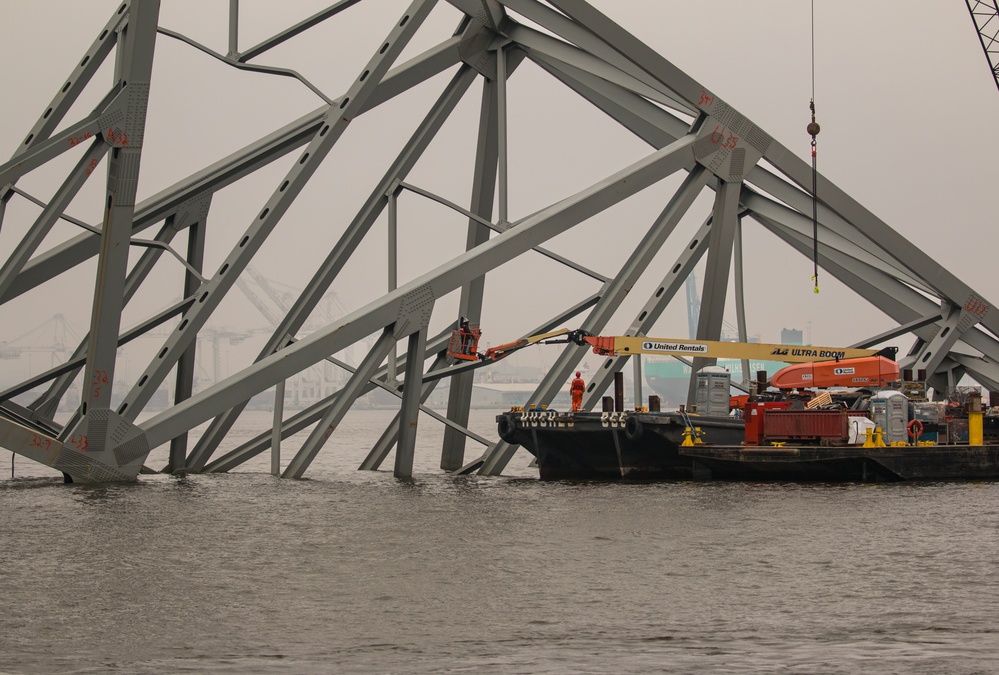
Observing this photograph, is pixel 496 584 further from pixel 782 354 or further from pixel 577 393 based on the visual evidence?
pixel 782 354

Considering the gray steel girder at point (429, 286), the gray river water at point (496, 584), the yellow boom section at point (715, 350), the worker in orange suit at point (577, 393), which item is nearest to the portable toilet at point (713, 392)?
the yellow boom section at point (715, 350)

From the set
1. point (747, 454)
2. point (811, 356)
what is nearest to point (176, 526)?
point (747, 454)

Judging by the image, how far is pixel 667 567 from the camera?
62.5ft

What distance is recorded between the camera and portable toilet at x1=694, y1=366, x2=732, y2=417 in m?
40.2

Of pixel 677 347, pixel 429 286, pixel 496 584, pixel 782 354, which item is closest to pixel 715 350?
pixel 677 347

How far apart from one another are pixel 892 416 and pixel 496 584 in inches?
864

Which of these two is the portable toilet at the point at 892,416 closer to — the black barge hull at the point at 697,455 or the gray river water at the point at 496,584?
the black barge hull at the point at 697,455

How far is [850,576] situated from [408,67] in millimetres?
23114

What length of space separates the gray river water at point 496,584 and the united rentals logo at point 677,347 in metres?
9.46

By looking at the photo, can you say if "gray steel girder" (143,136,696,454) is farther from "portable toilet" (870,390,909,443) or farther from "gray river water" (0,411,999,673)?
"portable toilet" (870,390,909,443)

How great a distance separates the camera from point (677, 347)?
1575 inches

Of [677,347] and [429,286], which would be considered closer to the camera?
[429,286]

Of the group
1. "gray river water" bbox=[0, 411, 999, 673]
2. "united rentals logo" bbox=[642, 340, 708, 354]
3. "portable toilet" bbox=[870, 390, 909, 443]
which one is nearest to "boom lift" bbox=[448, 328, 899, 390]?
"united rentals logo" bbox=[642, 340, 708, 354]

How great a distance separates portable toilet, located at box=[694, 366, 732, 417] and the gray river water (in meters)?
10.0
